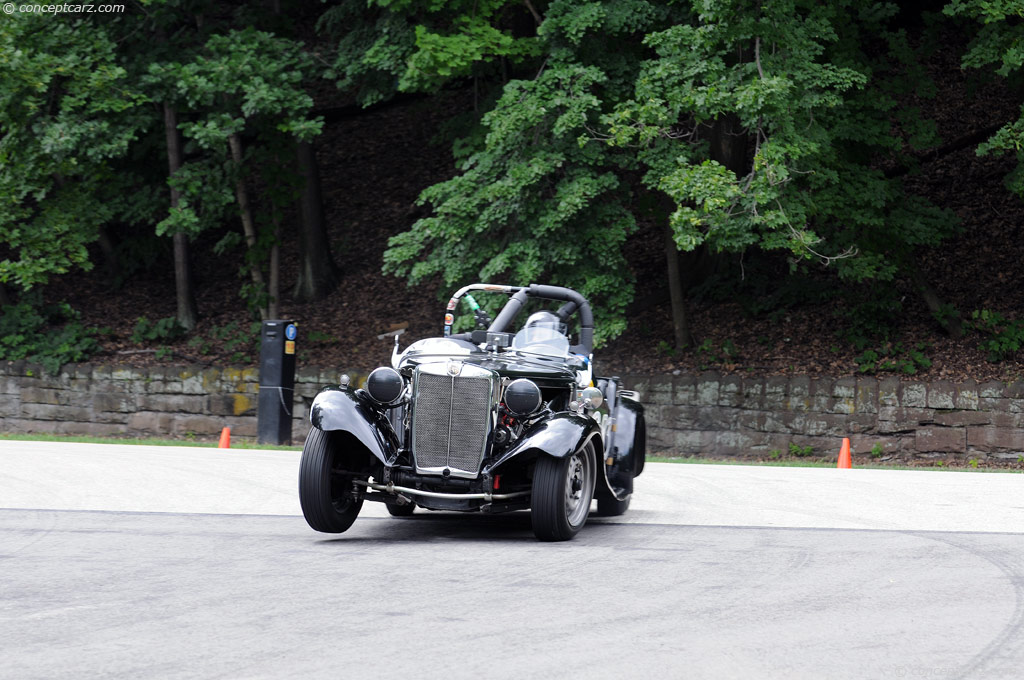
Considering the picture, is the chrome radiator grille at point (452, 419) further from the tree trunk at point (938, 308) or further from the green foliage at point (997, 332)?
the tree trunk at point (938, 308)

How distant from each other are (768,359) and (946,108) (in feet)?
→ 28.1

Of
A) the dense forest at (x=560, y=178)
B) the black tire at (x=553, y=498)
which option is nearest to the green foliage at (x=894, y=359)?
the dense forest at (x=560, y=178)

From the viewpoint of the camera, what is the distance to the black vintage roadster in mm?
8469

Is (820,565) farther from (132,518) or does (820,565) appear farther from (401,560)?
(132,518)

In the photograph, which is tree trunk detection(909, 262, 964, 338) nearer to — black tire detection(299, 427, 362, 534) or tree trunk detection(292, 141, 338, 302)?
tree trunk detection(292, 141, 338, 302)

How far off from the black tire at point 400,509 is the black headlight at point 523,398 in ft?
5.69

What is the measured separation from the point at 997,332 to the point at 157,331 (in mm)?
16230

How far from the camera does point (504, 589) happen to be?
22.1ft

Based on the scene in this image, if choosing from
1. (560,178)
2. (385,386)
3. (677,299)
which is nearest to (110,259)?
(560,178)

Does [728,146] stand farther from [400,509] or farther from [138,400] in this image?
[400,509]

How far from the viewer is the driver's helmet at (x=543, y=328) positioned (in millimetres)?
10000

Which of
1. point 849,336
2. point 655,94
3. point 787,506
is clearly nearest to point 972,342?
point 849,336

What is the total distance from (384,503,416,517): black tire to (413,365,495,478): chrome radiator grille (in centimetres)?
144

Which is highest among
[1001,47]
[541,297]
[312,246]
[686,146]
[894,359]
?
[1001,47]
